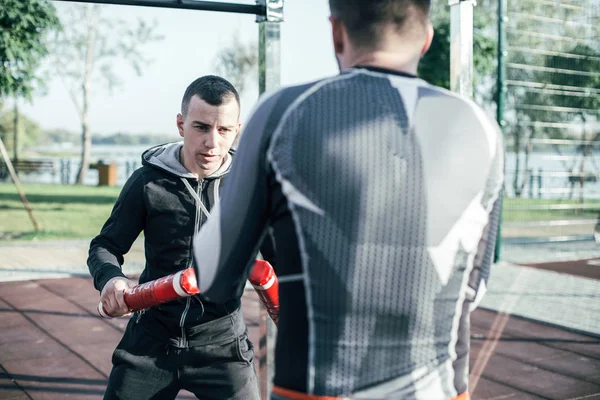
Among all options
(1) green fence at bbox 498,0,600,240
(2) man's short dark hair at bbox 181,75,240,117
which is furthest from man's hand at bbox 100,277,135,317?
(1) green fence at bbox 498,0,600,240

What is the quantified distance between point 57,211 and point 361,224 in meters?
17.5

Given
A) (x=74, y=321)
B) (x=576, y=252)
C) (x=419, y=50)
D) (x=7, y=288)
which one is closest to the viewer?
(x=419, y=50)

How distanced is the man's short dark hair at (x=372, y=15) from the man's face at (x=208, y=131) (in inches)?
49.5

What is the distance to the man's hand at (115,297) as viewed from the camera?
1983mm

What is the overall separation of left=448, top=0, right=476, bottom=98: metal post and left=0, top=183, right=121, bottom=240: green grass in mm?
10949

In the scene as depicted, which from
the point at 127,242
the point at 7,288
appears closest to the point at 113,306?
the point at 127,242

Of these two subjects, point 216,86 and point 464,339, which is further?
point 216,86

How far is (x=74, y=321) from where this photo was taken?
6.33m

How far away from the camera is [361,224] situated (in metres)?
1.18

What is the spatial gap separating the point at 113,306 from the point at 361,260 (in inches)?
40.7

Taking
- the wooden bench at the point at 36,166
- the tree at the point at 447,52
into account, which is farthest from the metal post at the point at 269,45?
the wooden bench at the point at 36,166

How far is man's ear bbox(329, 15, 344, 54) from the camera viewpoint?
1.30 meters

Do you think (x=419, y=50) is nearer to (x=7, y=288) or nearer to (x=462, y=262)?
(x=462, y=262)

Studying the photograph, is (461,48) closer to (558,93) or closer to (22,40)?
(558,93)
